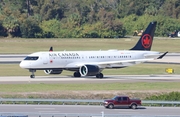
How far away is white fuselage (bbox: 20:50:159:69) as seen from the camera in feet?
216

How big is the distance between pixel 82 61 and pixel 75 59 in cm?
99

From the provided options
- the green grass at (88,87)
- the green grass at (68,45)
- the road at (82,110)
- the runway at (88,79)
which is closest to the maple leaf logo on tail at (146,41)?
the runway at (88,79)

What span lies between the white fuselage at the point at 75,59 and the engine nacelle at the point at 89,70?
1012 mm

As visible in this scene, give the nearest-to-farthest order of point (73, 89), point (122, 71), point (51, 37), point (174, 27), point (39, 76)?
point (73, 89) → point (39, 76) → point (122, 71) → point (51, 37) → point (174, 27)

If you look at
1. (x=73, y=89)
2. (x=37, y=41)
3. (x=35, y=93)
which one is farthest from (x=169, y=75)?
(x=37, y=41)

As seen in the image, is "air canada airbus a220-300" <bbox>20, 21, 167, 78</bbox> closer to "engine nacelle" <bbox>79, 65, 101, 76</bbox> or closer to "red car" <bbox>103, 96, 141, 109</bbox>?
"engine nacelle" <bbox>79, 65, 101, 76</bbox>

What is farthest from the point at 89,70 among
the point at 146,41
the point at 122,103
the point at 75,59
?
the point at 122,103

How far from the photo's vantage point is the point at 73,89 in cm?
5519

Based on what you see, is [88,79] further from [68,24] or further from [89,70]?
[68,24]

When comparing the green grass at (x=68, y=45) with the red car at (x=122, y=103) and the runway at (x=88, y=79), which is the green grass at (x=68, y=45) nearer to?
the runway at (x=88, y=79)

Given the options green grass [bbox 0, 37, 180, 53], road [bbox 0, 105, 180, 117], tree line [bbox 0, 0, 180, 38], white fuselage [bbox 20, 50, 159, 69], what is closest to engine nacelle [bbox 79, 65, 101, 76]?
white fuselage [bbox 20, 50, 159, 69]

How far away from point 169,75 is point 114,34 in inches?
3871

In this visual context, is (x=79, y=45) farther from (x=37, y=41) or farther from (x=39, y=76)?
(x=39, y=76)

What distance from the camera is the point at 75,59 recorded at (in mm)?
68438
